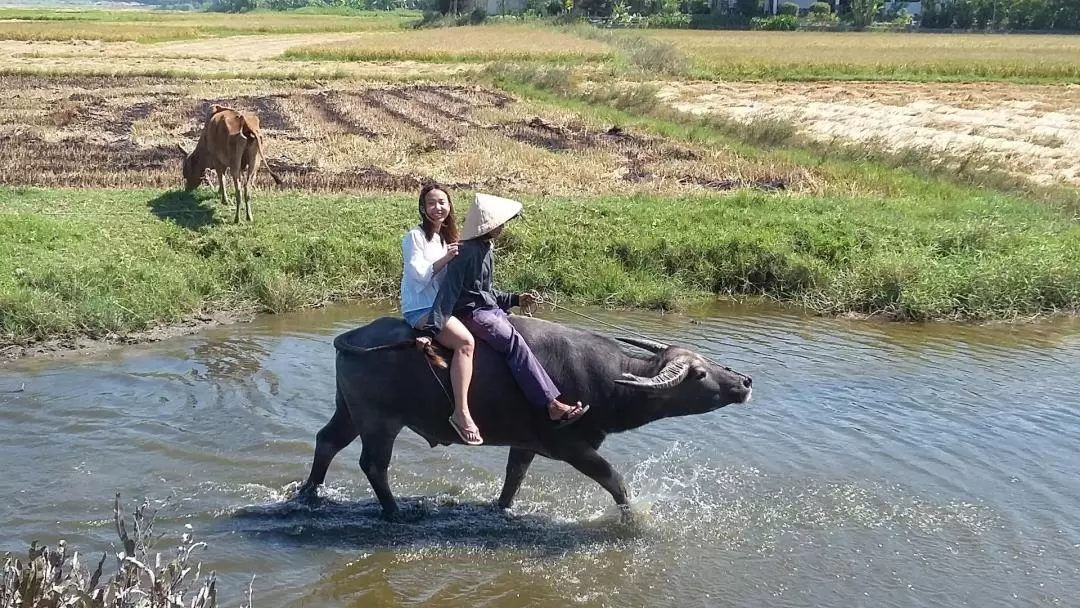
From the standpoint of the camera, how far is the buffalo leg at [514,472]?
6080mm

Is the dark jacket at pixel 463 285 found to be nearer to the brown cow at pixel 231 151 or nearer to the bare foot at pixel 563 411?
the bare foot at pixel 563 411

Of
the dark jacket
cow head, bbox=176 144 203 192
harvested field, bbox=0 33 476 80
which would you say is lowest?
cow head, bbox=176 144 203 192

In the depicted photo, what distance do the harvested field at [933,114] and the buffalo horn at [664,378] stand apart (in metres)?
13.2

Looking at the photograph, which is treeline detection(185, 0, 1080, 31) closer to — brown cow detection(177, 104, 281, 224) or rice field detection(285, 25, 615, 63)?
rice field detection(285, 25, 615, 63)

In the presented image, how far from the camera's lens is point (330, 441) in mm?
6012

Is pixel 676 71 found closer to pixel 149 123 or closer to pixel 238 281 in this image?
pixel 149 123

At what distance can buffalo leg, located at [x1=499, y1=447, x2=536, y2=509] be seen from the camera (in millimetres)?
6080

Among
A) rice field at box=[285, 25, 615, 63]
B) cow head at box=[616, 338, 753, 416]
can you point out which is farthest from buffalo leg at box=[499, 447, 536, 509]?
rice field at box=[285, 25, 615, 63]

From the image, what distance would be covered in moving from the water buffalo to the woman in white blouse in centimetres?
12

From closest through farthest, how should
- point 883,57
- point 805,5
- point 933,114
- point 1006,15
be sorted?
point 933,114, point 883,57, point 1006,15, point 805,5

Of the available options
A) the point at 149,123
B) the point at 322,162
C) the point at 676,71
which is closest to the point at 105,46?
the point at 676,71

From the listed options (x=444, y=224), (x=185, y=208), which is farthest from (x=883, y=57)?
(x=444, y=224)

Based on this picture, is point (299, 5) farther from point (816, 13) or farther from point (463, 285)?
point (463, 285)

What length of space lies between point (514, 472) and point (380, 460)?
0.82m
